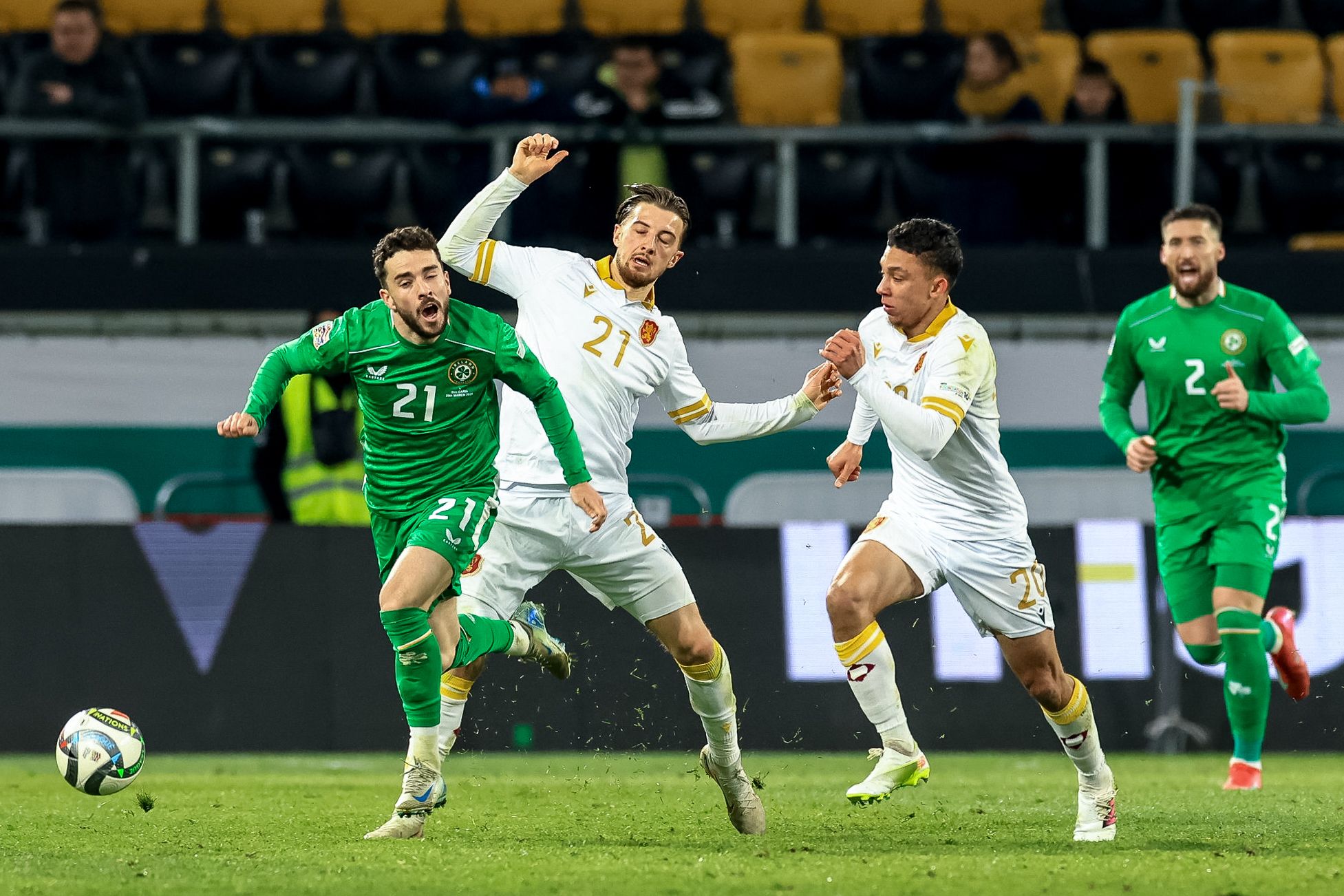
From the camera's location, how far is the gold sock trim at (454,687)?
7.21 meters

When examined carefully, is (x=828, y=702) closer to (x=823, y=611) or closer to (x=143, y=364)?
(x=823, y=611)

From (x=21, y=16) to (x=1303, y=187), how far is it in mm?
10003

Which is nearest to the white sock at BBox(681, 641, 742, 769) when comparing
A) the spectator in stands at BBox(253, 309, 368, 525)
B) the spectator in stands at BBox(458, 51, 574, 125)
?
the spectator in stands at BBox(253, 309, 368, 525)

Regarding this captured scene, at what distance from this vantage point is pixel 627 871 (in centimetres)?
584

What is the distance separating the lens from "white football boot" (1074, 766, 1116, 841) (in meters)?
6.98

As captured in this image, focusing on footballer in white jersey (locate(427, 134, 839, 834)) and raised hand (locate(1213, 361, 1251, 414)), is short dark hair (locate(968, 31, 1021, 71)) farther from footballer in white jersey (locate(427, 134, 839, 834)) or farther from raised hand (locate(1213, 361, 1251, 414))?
footballer in white jersey (locate(427, 134, 839, 834))

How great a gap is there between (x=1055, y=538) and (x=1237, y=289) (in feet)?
9.09

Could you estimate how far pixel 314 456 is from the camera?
11.9 m

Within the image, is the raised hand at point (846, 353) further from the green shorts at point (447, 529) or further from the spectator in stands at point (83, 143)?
the spectator in stands at point (83, 143)

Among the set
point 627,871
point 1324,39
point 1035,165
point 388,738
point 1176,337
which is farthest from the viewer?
point 1324,39

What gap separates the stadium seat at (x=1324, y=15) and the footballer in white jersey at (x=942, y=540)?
10.3 metres

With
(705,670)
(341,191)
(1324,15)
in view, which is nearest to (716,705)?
(705,670)

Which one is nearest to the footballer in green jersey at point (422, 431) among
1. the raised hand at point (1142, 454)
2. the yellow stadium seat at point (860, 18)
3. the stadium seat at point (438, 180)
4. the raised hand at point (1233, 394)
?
the raised hand at point (1142, 454)

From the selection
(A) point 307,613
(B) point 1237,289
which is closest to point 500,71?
(A) point 307,613
